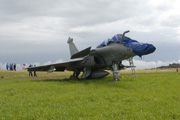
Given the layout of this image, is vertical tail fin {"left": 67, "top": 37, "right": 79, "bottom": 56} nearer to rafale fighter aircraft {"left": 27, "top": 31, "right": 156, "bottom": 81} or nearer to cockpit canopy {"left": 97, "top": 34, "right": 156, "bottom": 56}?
rafale fighter aircraft {"left": 27, "top": 31, "right": 156, "bottom": 81}

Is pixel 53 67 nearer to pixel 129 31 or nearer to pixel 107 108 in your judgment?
pixel 129 31

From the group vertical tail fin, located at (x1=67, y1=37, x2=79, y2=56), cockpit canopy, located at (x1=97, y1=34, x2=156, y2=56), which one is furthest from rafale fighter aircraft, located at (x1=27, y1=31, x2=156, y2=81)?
vertical tail fin, located at (x1=67, y1=37, x2=79, y2=56)

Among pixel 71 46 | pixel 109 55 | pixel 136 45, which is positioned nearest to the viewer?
pixel 136 45

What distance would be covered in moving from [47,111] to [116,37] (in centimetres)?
769

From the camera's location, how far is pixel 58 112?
13.7 ft

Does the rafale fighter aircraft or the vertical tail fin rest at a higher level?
the vertical tail fin

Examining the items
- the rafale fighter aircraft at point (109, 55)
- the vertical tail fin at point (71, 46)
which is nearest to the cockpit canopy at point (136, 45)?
the rafale fighter aircraft at point (109, 55)

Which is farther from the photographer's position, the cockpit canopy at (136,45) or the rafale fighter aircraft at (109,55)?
the rafale fighter aircraft at (109,55)

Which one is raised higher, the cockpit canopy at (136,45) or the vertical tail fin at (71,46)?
the vertical tail fin at (71,46)

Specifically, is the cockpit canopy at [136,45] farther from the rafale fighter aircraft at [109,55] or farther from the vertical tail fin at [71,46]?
the vertical tail fin at [71,46]

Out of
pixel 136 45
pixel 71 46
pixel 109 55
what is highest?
pixel 71 46

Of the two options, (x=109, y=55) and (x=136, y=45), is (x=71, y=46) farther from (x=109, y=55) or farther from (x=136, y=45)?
(x=136, y=45)

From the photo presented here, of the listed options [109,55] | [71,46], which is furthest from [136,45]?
[71,46]

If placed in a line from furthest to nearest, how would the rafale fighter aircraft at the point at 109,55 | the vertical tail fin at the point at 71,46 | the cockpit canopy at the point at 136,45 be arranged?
1. the vertical tail fin at the point at 71,46
2. the rafale fighter aircraft at the point at 109,55
3. the cockpit canopy at the point at 136,45
